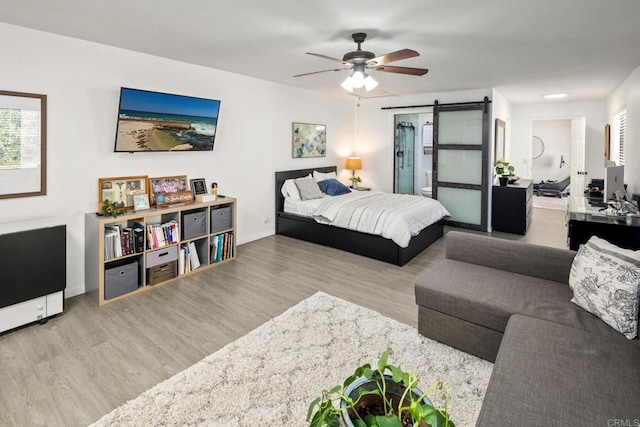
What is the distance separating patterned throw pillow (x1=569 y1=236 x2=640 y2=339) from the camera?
186 centimetres

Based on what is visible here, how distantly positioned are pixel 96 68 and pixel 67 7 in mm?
955

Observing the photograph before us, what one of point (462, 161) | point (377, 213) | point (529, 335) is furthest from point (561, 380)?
point (462, 161)

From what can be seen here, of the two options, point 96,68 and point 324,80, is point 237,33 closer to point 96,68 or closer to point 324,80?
point 96,68

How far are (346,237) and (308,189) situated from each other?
120 cm

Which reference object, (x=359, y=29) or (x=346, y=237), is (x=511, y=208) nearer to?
(x=346, y=237)

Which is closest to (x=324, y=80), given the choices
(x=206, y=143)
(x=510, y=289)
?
(x=206, y=143)

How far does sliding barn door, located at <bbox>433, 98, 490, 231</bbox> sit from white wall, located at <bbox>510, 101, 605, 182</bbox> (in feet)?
10.4

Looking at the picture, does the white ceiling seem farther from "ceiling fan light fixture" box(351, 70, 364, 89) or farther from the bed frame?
the bed frame

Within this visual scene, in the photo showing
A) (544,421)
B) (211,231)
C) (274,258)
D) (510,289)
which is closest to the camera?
(544,421)

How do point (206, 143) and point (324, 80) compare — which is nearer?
point (206, 143)

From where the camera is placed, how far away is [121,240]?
3428mm

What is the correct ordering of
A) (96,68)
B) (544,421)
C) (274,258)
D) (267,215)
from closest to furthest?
(544,421) → (96,68) → (274,258) → (267,215)

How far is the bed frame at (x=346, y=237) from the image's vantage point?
14.6 ft

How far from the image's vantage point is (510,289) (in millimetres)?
2398
